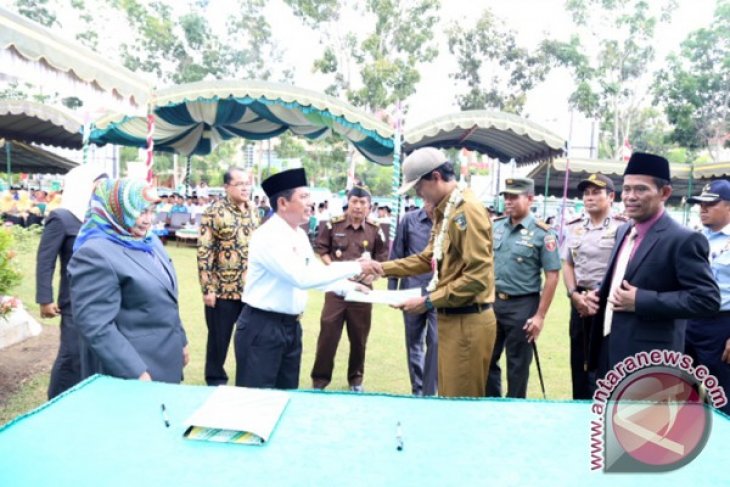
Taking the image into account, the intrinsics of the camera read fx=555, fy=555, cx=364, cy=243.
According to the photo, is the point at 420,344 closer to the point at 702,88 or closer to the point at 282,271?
the point at 282,271

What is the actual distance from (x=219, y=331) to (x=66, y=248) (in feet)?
4.47

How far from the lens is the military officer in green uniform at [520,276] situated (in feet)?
13.0

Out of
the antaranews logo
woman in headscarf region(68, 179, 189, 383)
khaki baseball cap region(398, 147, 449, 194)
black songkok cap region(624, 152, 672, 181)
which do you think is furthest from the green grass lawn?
the antaranews logo

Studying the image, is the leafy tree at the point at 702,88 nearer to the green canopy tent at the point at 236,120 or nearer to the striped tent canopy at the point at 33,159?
the green canopy tent at the point at 236,120

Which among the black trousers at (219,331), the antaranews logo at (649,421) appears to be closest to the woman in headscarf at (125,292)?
the antaranews logo at (649,421)

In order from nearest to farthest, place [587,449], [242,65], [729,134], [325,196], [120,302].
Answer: [587,449], [120,302], [729,134], [325,196], [242,65]

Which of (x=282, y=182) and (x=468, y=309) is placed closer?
(x=468, y=309)

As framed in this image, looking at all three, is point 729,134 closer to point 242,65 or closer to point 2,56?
point 242,65

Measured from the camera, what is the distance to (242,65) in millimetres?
29953

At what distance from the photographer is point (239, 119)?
33.1 feet

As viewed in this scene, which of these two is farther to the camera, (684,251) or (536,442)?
(684,251)

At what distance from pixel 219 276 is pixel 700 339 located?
3304 mm

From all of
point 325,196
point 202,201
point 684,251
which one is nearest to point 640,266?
point 684,251

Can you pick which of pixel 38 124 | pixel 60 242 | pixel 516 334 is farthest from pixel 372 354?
pixel 38 124
